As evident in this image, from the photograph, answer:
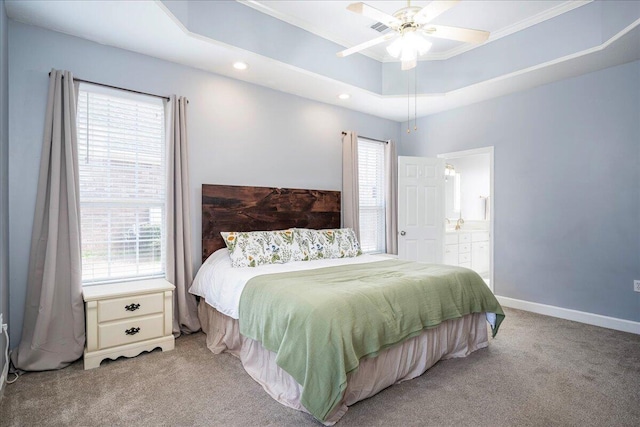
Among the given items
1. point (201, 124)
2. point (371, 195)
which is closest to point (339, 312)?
point (201, 124)

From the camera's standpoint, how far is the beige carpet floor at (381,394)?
6.46 feet

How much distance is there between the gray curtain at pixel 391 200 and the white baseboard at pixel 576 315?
60.8 inches

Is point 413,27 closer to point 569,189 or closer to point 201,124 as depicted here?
point 201,124

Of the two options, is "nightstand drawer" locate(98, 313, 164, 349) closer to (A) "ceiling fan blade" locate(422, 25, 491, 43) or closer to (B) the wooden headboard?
(B) the wooden headboard

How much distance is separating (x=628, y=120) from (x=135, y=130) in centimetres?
474

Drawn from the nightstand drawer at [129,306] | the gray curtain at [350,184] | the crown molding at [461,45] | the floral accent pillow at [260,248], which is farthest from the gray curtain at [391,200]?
the nightstand drawer at [129,306]

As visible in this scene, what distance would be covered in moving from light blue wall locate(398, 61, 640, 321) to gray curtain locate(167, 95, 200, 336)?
366 cm

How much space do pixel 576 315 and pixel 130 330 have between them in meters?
4.41

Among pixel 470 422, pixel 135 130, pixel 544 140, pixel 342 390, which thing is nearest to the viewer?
pixel 342 390

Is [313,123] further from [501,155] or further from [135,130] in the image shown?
[501,155]

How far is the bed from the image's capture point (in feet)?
6.22

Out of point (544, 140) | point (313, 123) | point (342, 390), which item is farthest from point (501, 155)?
point (342, 390)

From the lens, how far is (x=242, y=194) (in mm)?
3711

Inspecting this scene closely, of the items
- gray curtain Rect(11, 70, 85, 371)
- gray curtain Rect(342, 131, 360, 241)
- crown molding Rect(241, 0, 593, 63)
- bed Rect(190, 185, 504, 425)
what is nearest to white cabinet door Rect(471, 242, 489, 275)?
gray curtain Rect(342, 131, 360, 241)
